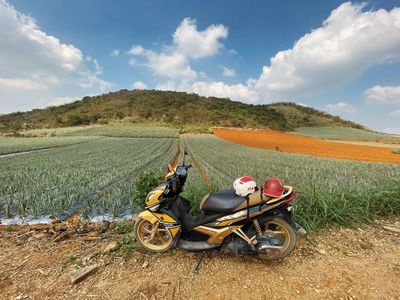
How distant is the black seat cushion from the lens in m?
2.78

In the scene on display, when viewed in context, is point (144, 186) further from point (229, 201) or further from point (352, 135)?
point (352, 135)

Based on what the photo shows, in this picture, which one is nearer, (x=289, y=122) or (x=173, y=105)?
(x=289, y=122)

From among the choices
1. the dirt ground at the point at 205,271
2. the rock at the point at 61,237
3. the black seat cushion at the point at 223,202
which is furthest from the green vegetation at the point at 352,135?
the rock at the point at 61,237

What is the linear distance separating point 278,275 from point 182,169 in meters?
1.95

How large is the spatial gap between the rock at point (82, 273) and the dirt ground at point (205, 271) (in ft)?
0.18

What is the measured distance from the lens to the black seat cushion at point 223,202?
2781 millimetres

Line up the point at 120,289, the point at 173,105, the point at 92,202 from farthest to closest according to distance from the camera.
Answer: the point at 173,105
the point at 92,202
the point at 120,289

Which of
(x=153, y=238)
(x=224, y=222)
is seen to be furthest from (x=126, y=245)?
(x=224, y=222)

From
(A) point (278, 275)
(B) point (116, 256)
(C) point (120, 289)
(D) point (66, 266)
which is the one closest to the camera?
(C) point (120, 289)

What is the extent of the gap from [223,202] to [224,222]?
0.28m

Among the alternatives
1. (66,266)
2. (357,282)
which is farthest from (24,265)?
(357,282)

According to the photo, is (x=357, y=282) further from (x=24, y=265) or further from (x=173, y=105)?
(x=173, y=105)

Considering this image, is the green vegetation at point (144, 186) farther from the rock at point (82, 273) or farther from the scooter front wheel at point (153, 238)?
the rock at point (82, 273)

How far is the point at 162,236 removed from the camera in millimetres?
3434
